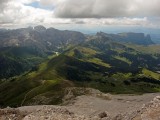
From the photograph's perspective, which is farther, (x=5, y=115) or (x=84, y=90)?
(x=84, y=90)

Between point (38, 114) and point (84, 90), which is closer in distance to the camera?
point (38, 114)

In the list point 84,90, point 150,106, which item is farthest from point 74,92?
point 150,106

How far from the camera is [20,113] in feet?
190

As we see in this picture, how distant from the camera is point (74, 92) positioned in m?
139

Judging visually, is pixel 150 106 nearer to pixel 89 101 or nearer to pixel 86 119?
pixel 86 119

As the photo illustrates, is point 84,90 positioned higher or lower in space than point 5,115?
lower

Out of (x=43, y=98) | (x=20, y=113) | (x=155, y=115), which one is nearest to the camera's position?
(x=155, y=115)

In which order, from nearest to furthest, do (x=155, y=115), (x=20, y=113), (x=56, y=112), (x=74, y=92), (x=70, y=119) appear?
1. (x=155, y=115)
2. (x=70, y=119)
3. (x=56, y=112)
4. (x=20, y=113)
5. (x=74, y=92)

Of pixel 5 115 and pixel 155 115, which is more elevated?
pixel 155 115

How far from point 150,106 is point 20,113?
2700 centimetres

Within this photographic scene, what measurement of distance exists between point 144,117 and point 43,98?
393ft

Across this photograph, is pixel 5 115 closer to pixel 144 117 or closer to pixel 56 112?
pixel 56 112

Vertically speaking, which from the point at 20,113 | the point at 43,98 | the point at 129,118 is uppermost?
the point at 129,118

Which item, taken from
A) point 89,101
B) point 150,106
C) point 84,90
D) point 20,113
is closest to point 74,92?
point 84,90
